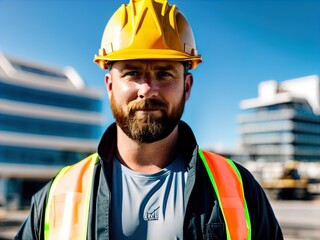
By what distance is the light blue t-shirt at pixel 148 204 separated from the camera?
5.46 feet

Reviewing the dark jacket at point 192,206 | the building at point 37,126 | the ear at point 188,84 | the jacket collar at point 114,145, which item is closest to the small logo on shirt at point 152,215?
the dark jacket at point 192,206

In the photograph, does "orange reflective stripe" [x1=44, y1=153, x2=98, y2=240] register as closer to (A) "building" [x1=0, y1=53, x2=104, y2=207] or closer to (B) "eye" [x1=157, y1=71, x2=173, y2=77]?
(B) "eye" [x1=157, y1=71, x2=173, y2=77]

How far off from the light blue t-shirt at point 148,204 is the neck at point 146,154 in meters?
0.04

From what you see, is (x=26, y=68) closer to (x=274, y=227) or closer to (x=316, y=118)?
(x=274, y=227)

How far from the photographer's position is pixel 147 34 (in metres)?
1.93

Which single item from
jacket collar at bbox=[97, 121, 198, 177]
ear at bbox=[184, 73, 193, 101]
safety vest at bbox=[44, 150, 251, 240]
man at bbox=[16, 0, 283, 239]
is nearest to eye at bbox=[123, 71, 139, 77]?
man at bbox=[16, 0, 283, 239]

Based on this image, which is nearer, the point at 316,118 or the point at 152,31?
the point at 152,31

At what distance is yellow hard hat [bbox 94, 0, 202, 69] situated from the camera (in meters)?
1.86

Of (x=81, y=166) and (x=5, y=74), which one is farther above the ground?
(x=5, y=74)

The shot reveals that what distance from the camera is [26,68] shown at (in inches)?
1969

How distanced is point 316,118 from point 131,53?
88.2 metres

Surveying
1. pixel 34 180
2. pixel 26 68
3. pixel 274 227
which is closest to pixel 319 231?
pixel 274 227

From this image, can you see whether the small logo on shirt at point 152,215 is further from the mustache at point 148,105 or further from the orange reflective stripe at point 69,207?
the mustache at point 148,105

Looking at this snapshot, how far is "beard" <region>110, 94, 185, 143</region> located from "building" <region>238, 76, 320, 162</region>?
74906 millimetres
